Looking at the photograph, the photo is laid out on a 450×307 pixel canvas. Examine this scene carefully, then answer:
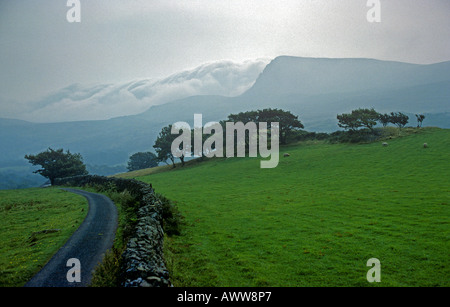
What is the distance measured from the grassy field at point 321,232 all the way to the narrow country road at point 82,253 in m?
3.92

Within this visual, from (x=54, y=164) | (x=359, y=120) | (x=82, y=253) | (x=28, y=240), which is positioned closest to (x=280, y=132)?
(x=359, y=120)

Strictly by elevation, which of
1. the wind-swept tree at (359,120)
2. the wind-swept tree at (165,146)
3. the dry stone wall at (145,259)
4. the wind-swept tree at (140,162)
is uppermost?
the wind-swept tree at (359,120)

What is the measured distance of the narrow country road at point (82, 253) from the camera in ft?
38.4

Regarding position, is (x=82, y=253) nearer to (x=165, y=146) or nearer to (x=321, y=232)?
(x=321, y=232)

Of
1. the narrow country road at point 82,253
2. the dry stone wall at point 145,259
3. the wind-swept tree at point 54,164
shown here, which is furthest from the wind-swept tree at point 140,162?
the dry stone wall at point 145,259

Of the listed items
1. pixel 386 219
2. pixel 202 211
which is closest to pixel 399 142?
pixel 386 219

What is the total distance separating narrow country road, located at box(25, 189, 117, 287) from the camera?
11.7 metres

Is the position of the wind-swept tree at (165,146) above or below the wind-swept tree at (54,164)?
above

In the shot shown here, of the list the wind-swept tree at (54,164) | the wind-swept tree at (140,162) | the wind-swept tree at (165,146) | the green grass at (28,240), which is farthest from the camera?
the wind-swept tree at (140,162)

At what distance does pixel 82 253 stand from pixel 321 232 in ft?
48.5

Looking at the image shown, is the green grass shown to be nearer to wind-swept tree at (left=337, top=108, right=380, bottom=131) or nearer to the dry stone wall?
the dry stone wall

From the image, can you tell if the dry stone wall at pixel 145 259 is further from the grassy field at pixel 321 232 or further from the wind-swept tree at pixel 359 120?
the wind-swept tree at pixel 359 120
